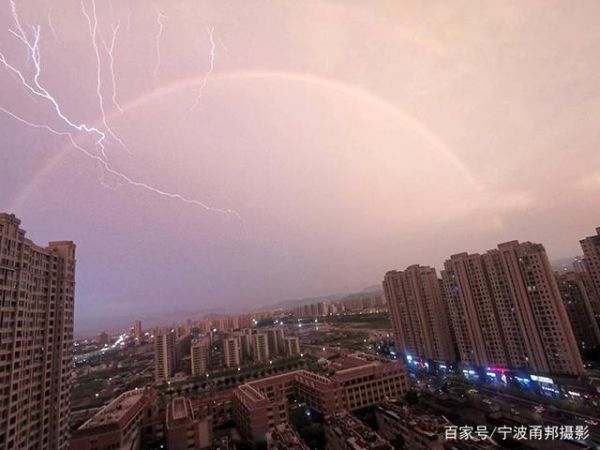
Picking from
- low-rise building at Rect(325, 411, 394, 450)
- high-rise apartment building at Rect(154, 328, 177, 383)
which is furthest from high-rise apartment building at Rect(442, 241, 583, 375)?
high-rise apartment building at Rect(154, 328, 177, 383)

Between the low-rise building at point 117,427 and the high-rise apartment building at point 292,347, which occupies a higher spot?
the low-rise building at point 117,427

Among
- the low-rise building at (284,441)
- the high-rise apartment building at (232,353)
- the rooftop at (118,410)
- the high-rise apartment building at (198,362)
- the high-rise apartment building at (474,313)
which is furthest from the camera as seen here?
the high-rise apartment building at (232,353)

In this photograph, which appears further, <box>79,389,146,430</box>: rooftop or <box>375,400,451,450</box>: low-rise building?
<box>79,389,146,430</box>: rooftop

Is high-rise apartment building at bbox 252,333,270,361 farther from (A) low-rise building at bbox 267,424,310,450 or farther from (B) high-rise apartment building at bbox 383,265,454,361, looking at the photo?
(A) low-rise building at bbox 267,424,310,450

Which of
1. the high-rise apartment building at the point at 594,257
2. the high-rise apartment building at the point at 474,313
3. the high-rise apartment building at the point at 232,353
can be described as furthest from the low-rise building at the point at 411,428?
the high-rise apartment building at the point at 232,353

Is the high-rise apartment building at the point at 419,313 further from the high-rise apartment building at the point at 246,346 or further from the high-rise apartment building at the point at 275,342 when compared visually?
the high-rise apartment building at the point at 246,346

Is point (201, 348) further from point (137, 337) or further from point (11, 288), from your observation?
point (137, 337)
